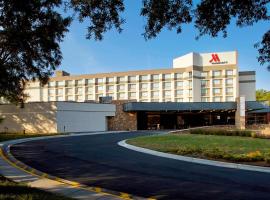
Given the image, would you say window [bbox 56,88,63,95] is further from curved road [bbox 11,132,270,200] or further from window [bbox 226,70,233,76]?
curved road [bbox 11,132,270,200]

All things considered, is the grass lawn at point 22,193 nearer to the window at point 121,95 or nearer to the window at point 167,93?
the window at point 167,93

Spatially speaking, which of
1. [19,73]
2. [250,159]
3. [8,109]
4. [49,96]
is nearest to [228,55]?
[49,96]

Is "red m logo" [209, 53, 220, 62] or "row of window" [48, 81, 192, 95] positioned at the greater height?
"red m logo" [209, 53, 220, 62]

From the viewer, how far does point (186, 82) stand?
11162 centimetres

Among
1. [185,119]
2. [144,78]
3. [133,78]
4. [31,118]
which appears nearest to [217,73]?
[144,78]

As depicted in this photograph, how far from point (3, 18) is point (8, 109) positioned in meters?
38.1

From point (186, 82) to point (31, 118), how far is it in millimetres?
70178

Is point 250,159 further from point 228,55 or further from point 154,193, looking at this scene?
point 228,55

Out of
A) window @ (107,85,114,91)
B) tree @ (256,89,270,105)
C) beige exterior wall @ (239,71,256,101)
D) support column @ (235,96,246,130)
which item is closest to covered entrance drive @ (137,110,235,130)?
support column @ (235,96,246,130)

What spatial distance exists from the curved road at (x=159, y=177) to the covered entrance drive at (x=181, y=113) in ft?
140

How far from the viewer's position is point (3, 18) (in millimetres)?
13359

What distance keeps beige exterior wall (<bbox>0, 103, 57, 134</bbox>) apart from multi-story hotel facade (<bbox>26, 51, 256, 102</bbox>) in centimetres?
6870

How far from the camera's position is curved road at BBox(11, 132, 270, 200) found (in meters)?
10.4

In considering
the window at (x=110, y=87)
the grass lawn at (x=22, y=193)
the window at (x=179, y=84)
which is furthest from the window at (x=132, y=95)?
the grass lawn at (x=22, y=193)
